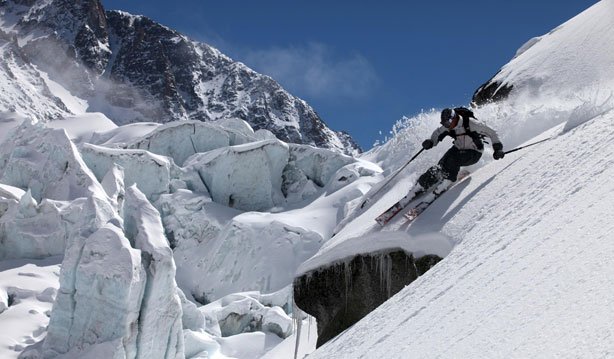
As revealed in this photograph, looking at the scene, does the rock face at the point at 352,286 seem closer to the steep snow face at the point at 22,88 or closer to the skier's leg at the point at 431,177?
the skier's leg at the point at 431,177

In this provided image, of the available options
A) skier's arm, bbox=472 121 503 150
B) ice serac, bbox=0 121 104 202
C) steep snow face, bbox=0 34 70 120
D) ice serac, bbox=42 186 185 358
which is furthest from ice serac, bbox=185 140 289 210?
steep snow face, bbox=0 34 70 120

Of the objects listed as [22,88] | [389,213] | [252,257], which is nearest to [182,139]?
[252,257]

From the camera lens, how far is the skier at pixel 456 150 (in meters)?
7.19

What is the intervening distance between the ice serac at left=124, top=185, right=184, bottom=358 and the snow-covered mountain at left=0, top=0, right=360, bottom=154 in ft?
364

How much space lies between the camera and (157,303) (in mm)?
19094

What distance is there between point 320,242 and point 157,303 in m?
17.4

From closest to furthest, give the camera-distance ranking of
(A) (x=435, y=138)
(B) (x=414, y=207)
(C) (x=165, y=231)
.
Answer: (B) (x=414, y=207) → (A) (x=435, y=138) → (C) (x=165, y=231)

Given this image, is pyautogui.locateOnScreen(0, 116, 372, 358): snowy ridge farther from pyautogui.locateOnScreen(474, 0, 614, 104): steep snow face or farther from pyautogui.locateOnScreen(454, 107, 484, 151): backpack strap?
pyautogui.locateOnScreen(454, 107, 484, 151): backpack strap

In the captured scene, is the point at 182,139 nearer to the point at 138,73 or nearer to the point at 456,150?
the point at 456,150

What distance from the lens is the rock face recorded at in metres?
6.56

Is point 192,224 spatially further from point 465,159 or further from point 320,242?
point 465,159

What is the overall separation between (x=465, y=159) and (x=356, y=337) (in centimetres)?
358

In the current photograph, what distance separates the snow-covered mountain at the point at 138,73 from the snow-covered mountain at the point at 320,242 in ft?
272

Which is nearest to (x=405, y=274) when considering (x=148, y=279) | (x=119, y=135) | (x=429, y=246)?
(x=429, y=246)
